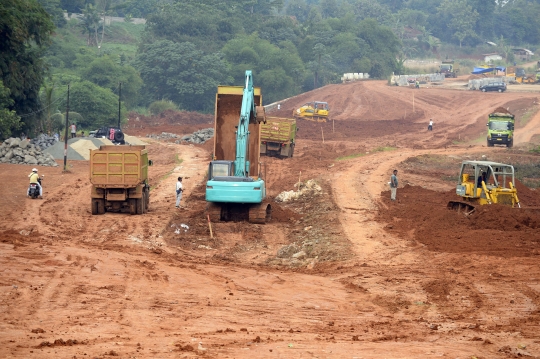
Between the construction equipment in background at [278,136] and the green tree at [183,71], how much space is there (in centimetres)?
3958

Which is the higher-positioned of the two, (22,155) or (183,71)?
(183,71)

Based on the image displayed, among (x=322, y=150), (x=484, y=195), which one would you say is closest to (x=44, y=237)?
(x=484, y=195)

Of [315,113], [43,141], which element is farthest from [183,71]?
[43,141]

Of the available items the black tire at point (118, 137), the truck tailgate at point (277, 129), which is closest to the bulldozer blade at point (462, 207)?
the truck tailgate at point (277, 129)

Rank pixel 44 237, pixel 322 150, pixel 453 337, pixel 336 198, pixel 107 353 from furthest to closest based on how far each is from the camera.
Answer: pixel 322 150, pixel 336 198, pixel 44 237, pixel 453 337, pixel 107 353

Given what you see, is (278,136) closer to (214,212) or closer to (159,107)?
(214,212)

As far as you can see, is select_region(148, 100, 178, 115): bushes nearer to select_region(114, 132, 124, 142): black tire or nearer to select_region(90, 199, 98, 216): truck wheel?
select_region(114, 132, 124, 142): black tire

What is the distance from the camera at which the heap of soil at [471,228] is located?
20234mm

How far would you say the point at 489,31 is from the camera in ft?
509

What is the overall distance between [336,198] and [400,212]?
4.40 m

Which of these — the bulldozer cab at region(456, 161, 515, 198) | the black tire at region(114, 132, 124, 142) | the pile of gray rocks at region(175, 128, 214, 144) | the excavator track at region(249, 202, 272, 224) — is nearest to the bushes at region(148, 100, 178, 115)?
the pile of gray rocks at region(175, 128, 214, 144)

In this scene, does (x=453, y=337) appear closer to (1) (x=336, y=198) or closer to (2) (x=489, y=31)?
(1) (x=336, y=198)

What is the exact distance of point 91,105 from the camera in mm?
68125

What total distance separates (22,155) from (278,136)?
14.7m
